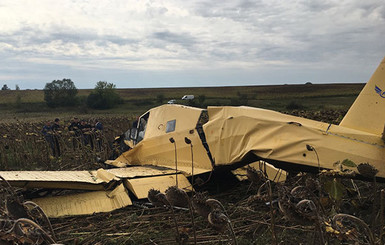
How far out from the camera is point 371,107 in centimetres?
609

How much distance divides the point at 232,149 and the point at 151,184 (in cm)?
175

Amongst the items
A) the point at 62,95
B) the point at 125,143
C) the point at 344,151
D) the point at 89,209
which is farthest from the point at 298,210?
the point at 62,95

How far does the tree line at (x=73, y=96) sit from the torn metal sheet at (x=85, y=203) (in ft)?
188

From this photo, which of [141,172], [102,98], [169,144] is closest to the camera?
[141,172]

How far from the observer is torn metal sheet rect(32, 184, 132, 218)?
224 inches

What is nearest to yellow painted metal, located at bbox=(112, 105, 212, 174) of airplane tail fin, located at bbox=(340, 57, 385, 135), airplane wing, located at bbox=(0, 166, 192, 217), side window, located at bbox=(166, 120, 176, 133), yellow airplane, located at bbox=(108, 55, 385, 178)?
yellow airplane, located at bbox=(108, 55, 385, 178)

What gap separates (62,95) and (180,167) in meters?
62.1

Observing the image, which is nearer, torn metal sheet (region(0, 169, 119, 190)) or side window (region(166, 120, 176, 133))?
torn metal sheet (region(0, 169, 119, 190))

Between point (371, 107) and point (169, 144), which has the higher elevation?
point (371, 107)

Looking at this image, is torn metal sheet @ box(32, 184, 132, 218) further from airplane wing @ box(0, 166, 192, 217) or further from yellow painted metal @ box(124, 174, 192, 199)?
yellow painted metal @ box(124, 174, 192, 199)

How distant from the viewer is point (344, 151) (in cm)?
492

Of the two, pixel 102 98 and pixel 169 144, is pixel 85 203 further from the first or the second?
pixel 102 98

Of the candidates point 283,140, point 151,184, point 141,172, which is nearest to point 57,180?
point 151,184

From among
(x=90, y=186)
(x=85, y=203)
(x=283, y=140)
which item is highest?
(x=283, y=140)
